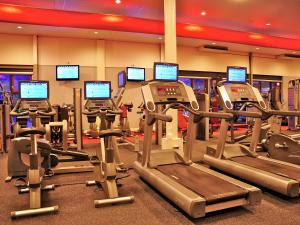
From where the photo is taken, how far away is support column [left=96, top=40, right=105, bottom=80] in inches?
349

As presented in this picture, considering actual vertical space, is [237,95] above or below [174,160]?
above

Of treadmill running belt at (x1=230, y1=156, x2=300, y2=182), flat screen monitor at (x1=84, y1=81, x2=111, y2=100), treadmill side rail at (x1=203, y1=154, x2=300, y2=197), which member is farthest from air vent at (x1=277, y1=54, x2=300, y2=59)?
flat screen monitor at (x1=84, y1=81, x2=111, y2=100)

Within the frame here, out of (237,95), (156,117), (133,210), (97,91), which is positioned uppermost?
(97,91)

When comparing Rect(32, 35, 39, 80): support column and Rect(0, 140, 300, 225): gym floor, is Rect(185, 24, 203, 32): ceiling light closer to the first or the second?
Rect(32, 35, 39, 80): support column

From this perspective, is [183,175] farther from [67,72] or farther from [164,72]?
[67,72]

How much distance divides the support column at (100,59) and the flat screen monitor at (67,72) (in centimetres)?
77

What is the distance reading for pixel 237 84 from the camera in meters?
4.34

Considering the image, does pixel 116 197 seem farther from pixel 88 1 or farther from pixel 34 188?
pixel 88 1

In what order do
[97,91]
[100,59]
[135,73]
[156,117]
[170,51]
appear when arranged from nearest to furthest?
[156,117]
[97,91]
[170,51]
[135,73]
[100,59]

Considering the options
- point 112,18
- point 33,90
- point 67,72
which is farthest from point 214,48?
point 33,90

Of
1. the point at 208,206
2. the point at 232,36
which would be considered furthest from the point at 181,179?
the point at 232,36

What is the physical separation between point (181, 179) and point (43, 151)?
1736 millimetres

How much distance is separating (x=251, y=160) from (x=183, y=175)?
4.17 feet

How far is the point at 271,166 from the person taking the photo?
11.5ft
